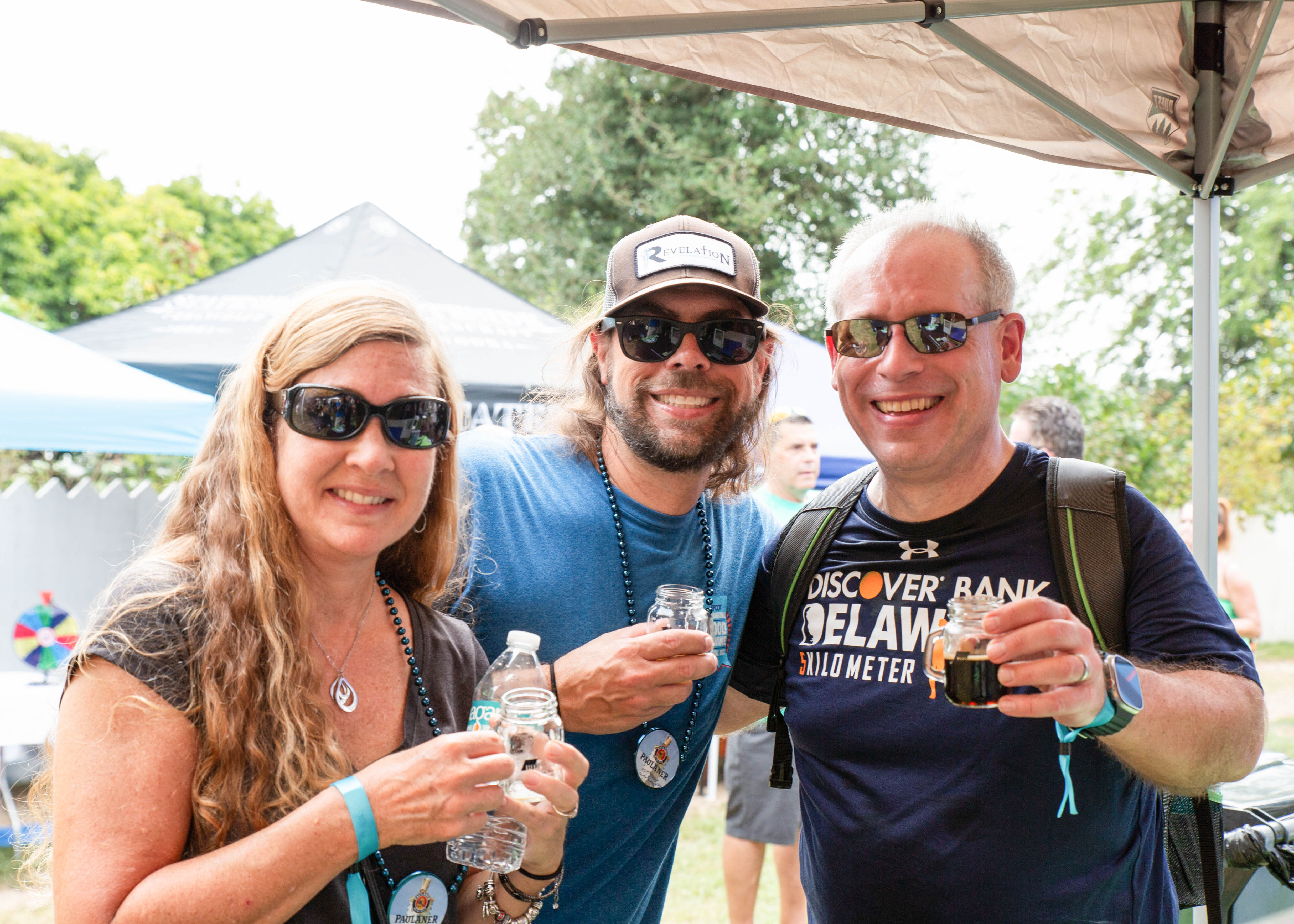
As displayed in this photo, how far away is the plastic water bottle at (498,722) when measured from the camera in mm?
1857

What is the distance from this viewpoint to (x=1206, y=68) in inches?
129

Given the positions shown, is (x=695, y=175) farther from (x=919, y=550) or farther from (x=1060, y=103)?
(x=919, y=550)

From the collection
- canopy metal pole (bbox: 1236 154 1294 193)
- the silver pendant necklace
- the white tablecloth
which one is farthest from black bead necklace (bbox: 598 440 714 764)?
the white tablecloth

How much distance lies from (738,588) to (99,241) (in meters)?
29.1

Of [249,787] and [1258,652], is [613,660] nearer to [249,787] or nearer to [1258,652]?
[249,787]

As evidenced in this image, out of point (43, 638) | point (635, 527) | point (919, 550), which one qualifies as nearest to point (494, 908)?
point (635, 527)

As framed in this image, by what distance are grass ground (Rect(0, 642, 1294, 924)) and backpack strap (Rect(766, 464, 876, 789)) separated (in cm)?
358

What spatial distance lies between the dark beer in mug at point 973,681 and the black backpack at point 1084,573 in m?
0.59

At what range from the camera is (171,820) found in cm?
165

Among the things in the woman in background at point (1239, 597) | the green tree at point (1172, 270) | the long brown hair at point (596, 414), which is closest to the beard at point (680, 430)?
the long brown hair at point (596, 414)

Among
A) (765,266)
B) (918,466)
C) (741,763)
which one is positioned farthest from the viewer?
(765,266)

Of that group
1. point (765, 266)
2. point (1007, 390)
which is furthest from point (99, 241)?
point (1007, 390)

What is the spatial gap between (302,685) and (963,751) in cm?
156

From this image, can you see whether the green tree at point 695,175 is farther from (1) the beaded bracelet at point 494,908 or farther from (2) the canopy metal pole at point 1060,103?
(1) the beaded bracelet at point 494,908
